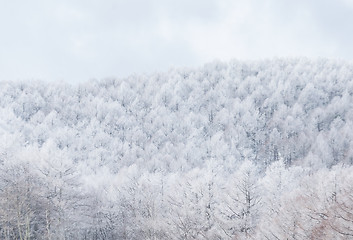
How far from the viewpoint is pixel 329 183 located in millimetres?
39781

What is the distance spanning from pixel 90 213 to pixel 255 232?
18617 mm

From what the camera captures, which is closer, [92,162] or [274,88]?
[92,162]

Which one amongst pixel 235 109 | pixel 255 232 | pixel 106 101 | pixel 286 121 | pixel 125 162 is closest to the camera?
pixel 255 232

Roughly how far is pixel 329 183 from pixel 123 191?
80.4ft

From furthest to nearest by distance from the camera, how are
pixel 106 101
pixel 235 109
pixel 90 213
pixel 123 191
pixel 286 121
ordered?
pixel 106 101 → pixel 235 109 → pixel 286 121 → pixel 123 191 → pixel 90 213

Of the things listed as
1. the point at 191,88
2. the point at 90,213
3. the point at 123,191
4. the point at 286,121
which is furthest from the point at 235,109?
the point at 90,213

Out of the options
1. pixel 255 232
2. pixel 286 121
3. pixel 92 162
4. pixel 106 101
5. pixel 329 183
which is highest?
pixel 106 101

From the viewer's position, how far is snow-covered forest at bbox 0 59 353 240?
1258 inches

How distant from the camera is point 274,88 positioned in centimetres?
17975

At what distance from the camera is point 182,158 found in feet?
372

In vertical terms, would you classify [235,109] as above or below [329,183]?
above

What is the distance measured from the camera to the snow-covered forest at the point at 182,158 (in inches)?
1258

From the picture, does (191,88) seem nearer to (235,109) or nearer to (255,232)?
(235,109)

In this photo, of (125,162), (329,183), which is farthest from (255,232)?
(125,162)
